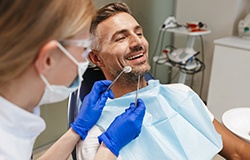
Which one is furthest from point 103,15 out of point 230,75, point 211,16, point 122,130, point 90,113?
point 211,16

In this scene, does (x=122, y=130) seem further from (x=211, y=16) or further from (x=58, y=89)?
(x=211, y=16)

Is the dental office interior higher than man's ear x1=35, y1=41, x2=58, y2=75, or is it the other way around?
man's ear x1=35, y1=41, x2=58, y2=75

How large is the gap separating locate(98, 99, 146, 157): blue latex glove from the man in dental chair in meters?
0.03

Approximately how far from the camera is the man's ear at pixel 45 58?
571 millimetres

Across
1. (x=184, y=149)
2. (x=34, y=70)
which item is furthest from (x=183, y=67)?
(x=34, y=70)

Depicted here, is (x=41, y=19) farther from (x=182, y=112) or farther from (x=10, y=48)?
(x=182, y=112)

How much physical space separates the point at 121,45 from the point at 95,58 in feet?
0.61

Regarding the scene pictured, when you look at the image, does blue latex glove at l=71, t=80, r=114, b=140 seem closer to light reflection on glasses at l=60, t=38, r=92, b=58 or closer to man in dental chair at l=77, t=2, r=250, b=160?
man in dental chair at l=77, t=2, r=250, b=160

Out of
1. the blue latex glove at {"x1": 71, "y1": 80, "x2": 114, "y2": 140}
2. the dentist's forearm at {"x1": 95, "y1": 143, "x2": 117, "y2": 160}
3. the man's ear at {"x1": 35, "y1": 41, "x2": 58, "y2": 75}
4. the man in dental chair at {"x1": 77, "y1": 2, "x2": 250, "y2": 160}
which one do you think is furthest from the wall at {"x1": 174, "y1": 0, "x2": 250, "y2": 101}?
the man's ear at {"x1": 35, "y1": 41, "x2": 58, "y2": 75}

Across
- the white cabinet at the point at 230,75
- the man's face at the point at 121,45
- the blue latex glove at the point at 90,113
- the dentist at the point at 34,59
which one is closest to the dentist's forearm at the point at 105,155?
the blue latex glove at the point at 90,113

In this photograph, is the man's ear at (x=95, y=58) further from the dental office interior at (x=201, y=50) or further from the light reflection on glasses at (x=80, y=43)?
the dental office interior at (x=201, y=50)

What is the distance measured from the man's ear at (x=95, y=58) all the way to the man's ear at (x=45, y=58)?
0.78 meters

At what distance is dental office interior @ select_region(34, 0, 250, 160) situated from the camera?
2312 mm

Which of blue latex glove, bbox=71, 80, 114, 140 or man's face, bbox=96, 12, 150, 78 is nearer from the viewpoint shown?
blue latex glove, bbox=71, 80, 114, 140
